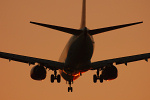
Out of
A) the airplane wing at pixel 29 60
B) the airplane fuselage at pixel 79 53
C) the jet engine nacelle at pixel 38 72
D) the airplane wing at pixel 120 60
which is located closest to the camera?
the airplane fuselage at pixel 79 53

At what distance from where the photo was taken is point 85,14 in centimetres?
3466

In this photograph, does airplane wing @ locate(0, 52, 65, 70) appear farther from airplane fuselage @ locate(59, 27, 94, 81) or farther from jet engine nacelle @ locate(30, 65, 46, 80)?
airplane fuselage @ locate(59, 27, 94, 81)

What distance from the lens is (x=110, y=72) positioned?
34938mm

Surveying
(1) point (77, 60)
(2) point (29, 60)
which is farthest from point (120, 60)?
(2) point (29, 60)

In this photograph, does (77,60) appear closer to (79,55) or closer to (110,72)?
(79,55)

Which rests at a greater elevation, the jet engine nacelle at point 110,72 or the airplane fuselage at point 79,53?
the airplane fuselage at point 79,53

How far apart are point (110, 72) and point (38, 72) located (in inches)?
322

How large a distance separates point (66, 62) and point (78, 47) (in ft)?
13.3

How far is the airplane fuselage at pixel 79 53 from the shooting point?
28531 millimetres

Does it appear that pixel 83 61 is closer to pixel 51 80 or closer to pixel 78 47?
pixel 78 47

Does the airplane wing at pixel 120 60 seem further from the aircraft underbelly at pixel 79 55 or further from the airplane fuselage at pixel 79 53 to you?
the airplane fuselage at pixel 79 53

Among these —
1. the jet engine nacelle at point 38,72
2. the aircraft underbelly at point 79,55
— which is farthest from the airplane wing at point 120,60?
the jet engine nacelle at point 38,72

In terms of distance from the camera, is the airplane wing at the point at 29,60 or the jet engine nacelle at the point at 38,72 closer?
the jet engine nacelle at the point at 38,72

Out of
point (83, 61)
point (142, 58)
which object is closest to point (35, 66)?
point (83, 61)
